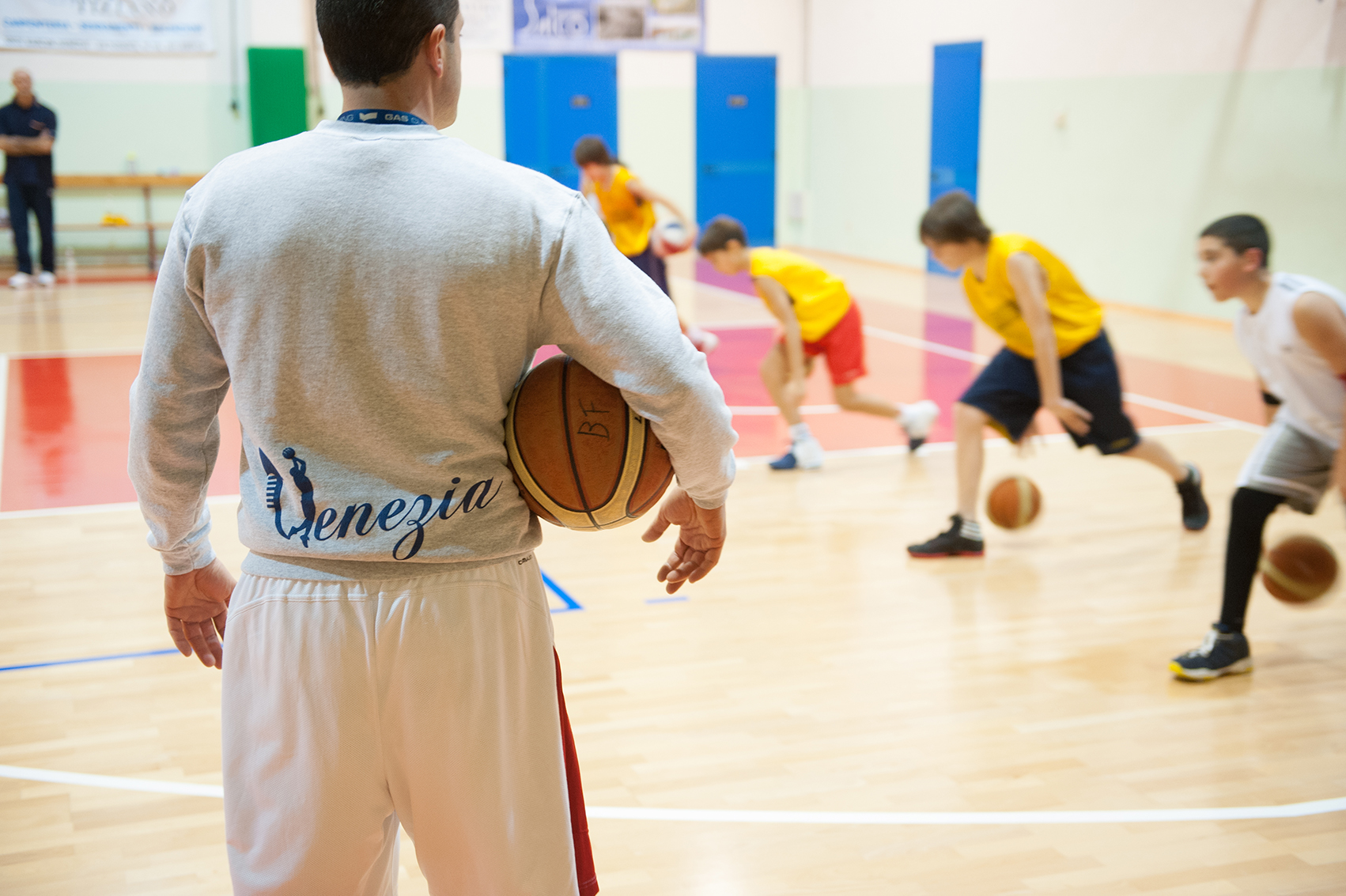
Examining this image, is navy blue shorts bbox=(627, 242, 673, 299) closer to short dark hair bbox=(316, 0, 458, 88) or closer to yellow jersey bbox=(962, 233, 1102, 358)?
yellow jersey bbox=(962, 233, 1102, 358)

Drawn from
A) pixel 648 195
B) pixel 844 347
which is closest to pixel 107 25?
pixel 648 195

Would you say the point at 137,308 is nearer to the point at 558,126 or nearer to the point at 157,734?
the point at 558,126

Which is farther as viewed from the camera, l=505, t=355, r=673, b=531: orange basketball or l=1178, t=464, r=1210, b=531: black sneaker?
l=1178, t=464, r=1210, b=531: black sneaker

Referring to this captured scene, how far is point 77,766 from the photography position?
3154 mm

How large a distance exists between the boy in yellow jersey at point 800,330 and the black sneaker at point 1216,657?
8.25 ft

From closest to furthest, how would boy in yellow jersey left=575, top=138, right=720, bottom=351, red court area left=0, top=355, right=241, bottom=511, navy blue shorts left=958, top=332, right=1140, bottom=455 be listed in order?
navy blue shorts left=958, top=332, right=1140, bottom=455 < red court area left=0, top=355, right=241, bottom=511 < boy in yellow jersey left=575, top=138, right=720, bottom=351

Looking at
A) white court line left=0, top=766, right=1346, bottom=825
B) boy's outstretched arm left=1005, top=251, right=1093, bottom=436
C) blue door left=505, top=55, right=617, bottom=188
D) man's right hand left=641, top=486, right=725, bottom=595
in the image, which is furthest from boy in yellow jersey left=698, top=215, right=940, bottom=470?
blue door left=505, top=55, right=617, bottom=188

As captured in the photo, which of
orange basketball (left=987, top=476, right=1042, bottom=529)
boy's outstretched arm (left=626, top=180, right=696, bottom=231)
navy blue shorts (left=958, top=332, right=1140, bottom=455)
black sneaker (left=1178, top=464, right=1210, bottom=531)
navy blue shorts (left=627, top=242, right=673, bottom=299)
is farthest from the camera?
navy blue shorts (left=627, top=242, right=673, bottom=299)

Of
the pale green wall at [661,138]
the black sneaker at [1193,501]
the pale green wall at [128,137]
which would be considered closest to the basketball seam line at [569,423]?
the black sneaker at [1193,501]

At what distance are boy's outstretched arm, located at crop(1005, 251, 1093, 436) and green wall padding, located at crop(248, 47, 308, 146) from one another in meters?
11.6

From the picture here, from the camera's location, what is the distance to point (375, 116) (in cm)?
145

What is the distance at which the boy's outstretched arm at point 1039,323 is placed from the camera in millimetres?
4496

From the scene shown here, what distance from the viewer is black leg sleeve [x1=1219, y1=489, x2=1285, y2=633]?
358cm

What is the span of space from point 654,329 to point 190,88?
1486cm
